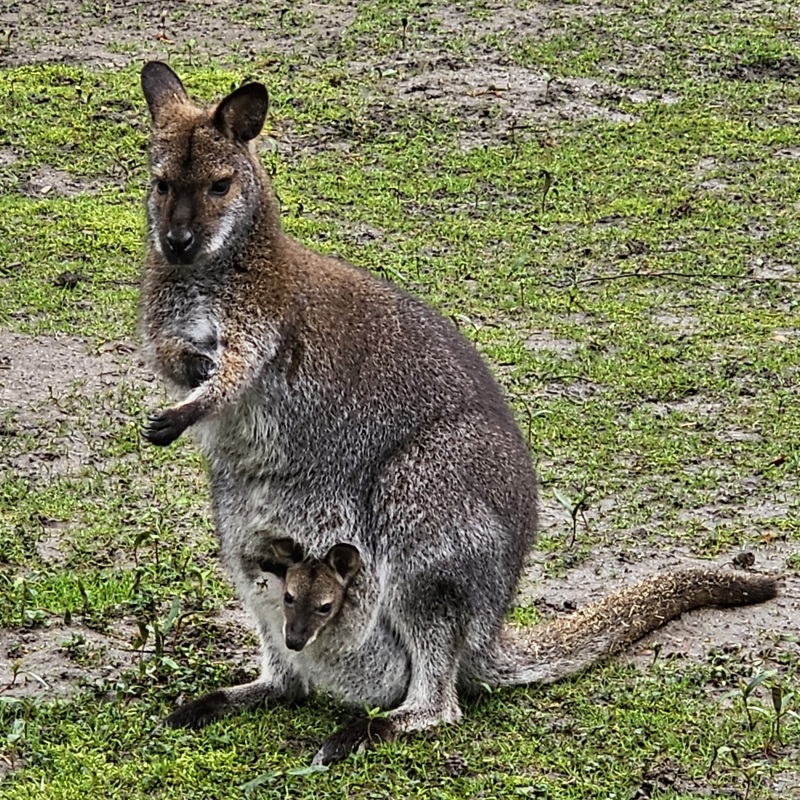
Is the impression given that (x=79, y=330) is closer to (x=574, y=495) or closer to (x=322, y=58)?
(x=574, y=495)

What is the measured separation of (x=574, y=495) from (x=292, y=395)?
1.94m

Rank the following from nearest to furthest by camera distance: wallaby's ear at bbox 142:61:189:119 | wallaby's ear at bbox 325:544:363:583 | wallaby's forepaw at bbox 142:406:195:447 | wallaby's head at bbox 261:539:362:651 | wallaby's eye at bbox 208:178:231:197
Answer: wallaby's forepaw at bbox 142:406:195:447 → wallaby's head at bbox 261:539:362:651 → wallaby's ear at bbox 325:544:363:583 → wallaby's eye at bbox 208:178:231:197 → wallaby's ear at bbox 142:61:189:119

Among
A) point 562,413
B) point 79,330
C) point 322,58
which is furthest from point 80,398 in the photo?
point 322,58

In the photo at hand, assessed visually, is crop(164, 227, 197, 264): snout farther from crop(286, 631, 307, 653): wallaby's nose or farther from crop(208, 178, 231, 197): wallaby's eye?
crop(286, 631, 307, 653): wallaby's nose

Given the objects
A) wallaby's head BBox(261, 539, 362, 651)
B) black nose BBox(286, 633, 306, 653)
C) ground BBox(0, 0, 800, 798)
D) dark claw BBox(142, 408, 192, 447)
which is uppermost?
dark claw BBox(142, 408, 192, 447)

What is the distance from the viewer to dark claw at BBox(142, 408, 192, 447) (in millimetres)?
4492

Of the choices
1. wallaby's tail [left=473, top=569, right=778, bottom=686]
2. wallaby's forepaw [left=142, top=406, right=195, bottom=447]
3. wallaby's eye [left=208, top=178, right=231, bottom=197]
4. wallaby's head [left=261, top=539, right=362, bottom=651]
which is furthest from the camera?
wallaby's tail [left=473, top=569, right=778, bottom=686]

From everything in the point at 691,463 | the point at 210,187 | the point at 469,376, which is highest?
the point at 210,187

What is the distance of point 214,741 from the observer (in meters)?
4.71

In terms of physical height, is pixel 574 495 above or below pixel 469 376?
below

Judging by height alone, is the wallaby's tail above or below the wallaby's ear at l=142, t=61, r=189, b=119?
below

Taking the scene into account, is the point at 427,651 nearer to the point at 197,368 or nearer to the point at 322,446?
the point at 322,446

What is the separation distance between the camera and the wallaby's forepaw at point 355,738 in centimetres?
457

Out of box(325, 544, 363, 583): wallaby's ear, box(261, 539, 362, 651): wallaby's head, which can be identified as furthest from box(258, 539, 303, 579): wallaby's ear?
box(325, 544, 363, 583): wallaby's ear
